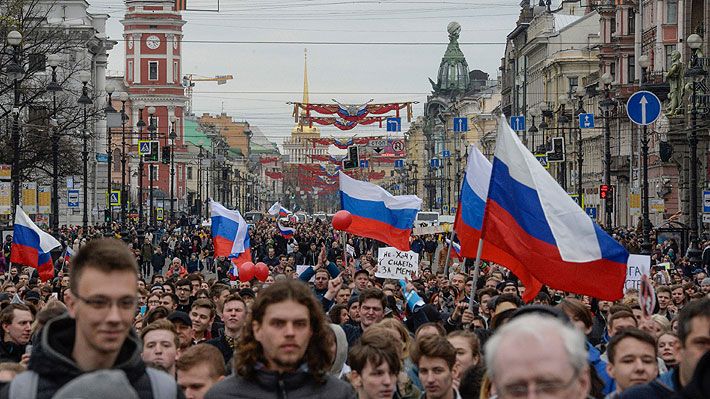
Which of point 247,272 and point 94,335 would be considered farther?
point 247,272

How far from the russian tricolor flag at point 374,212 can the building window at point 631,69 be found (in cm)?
5641

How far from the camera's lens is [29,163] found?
57531 mm

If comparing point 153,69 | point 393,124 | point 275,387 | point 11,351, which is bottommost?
point 11,351

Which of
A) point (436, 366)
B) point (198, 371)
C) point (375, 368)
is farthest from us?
point (436, 366)

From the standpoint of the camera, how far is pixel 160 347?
911 cm

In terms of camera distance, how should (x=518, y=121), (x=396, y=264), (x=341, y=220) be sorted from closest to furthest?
1. (x=396, y=264)
2. (x=341, y=220)
3. (x=518, y=121)

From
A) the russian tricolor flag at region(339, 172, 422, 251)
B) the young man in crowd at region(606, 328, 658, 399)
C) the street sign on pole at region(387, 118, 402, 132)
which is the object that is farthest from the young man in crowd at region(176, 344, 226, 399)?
the street sign on pole at region(387, 118, 402, 132)

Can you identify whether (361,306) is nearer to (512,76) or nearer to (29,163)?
(29,163)

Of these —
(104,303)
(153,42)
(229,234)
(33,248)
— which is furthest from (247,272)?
(153,42)

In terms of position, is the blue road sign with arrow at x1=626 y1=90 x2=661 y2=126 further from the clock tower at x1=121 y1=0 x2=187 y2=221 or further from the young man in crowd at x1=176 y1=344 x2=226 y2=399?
the clock tower at x1=121 y1=0 x2=187 y2=221

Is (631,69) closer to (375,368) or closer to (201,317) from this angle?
(201,317)

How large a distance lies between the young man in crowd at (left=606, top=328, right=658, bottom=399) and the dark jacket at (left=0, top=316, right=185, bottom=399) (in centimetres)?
314

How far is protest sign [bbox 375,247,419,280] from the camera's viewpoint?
21609mm

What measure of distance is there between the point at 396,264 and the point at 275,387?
51.6 ft
